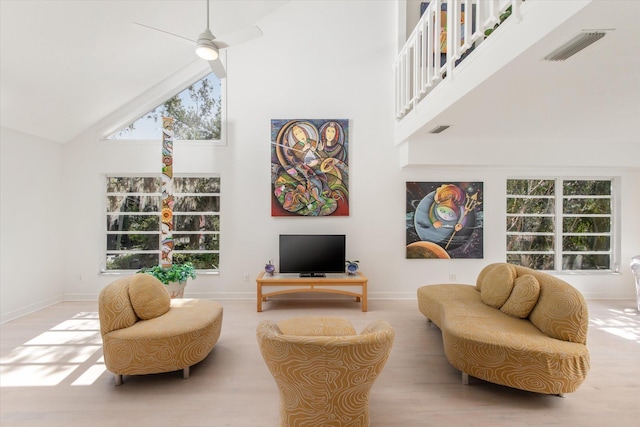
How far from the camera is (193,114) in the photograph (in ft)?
16.4

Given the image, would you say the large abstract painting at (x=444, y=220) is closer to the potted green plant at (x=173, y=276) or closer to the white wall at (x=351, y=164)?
the white wall at (x=351, y=164)

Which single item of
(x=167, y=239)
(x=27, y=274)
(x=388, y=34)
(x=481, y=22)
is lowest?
(x=27, y=274)

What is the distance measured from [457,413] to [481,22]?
2.94m

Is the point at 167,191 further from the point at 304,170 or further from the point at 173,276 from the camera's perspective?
the point at 304,170

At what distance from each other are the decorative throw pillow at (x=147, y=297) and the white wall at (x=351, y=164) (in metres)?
2.03

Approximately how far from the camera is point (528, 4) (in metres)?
1.87

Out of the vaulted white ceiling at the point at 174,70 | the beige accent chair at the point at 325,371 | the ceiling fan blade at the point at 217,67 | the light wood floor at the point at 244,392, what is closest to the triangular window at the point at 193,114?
the vaulted white ceiling at the point at 174,70

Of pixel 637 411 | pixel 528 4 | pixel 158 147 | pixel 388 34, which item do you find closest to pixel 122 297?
pixel 158 147

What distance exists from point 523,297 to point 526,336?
1.72 feet

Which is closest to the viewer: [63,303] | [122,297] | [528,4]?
[528,4]

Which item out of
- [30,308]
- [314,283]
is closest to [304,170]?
[314,283]

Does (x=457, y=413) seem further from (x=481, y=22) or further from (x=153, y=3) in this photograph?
(x=153, y=3)

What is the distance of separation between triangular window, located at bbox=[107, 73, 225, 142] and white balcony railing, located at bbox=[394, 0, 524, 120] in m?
2.95

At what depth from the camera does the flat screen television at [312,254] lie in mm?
4656
